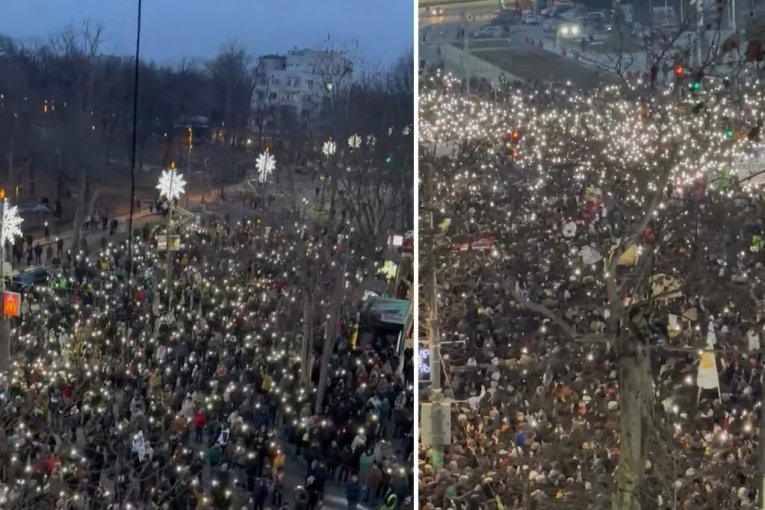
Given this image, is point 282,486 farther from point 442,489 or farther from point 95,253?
point 95,253

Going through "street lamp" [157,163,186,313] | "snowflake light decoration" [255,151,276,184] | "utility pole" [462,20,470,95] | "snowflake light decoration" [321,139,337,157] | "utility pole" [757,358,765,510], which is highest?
"utility pole" [462,20,470,95]

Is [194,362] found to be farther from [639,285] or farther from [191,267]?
[639,285]

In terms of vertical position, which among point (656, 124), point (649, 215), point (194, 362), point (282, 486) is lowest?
point (282, 486)

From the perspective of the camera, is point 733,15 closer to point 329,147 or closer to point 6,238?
point 329,147

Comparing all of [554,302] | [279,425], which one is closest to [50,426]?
[279,425]

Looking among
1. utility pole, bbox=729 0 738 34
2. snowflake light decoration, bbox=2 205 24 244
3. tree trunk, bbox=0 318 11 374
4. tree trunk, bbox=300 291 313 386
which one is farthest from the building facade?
utility pole, bbox=729 0 738 34

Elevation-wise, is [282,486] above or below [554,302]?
below

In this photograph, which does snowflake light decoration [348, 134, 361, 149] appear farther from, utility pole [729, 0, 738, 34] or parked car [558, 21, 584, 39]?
→ utility pole [729, 0, 738, 34]

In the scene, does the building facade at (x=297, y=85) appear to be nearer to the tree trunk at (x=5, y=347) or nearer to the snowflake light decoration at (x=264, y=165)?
the snowflake light decoration at (x=264, y=165)
